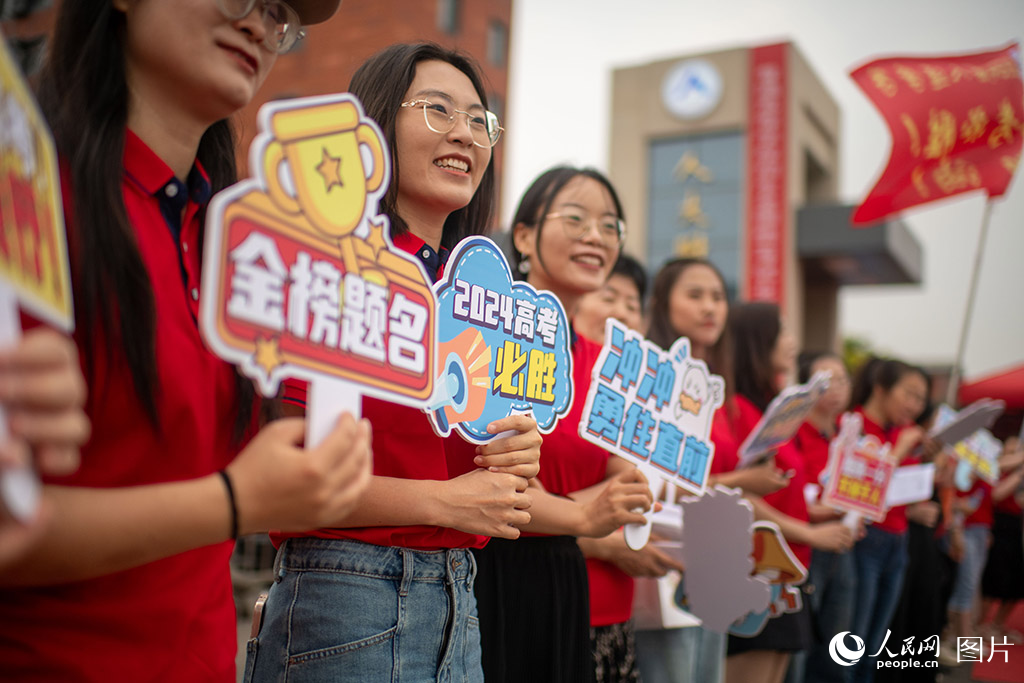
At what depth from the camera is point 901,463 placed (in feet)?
13.6

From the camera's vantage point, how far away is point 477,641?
4.23 ft

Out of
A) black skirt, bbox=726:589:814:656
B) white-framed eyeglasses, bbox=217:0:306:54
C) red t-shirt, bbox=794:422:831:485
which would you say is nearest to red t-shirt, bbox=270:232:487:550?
white-framed eyeglasses, bbox=217:0:306:54

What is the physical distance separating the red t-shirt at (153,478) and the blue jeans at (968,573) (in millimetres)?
6398

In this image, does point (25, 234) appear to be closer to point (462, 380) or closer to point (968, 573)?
point (462, 380)

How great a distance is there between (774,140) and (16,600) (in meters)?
17.1

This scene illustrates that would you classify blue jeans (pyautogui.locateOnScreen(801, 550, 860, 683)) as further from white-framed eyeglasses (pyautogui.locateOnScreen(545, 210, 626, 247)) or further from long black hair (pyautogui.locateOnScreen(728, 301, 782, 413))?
white-framed eyeglasses (pyautogui.locateOnScreen(545, 210, 626, 247))

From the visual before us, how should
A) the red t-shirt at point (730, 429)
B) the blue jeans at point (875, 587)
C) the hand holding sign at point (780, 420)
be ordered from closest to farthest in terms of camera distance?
the hand holding sign at point (780, 420)
the red t-shirt at point (730, 429)
the blue jeans at point (875, 587)

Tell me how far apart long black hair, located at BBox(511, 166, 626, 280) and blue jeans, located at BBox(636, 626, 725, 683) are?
3.63 feet

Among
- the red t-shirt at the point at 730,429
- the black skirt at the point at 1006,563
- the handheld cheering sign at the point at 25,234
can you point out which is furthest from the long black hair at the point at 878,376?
the handheld cheering sign at the point at 25,234

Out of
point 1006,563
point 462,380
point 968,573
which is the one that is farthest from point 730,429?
point 1006,563

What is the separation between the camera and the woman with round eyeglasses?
0.78 m

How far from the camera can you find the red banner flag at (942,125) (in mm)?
4430

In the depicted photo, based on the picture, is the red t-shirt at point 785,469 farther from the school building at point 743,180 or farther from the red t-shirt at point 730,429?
the school building at point 743,180

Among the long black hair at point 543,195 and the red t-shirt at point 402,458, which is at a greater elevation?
the long black hair at point 543,195
